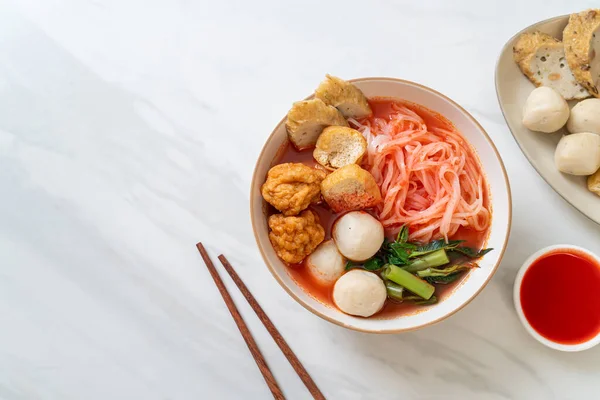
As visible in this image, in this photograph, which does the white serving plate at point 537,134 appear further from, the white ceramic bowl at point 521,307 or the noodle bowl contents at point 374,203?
the noodle bowl contents at point 374,203

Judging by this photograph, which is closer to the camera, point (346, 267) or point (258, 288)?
point (346, 267)

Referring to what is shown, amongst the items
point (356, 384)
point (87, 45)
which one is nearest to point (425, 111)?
point (356, 384)

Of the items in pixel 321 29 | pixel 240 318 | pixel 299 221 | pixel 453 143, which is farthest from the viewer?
pixel 321 29

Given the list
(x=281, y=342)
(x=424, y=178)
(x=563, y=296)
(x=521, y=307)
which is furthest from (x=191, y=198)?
(x=563, y=296)

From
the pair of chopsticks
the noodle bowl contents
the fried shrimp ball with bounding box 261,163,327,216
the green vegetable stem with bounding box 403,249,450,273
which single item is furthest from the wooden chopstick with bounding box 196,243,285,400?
the green vegetable stem with bounding box 403,249,450,273

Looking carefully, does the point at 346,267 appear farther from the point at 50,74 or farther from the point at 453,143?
the point at 50,74

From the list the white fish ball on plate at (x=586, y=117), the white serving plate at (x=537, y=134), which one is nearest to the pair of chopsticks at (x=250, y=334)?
the white serving plate at (x=537, y=134)

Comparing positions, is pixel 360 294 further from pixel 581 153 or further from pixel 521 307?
pixel 581 153
